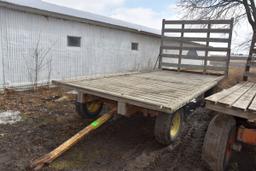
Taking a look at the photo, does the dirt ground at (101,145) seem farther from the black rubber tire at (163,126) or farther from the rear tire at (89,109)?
the black rubber tire at (163,126)

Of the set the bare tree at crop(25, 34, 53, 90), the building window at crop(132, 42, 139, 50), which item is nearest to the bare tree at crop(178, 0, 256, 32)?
the building window at crop(132, 42, 139, 50)

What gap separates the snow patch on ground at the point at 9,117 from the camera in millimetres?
3866

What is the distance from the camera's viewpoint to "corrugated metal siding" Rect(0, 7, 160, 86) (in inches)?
223

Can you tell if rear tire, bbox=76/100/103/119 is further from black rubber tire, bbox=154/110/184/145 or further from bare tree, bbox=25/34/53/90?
bare tree, bbox=25/34/53/90

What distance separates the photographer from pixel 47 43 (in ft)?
21.3

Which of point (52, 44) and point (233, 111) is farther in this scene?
point (52, 44)

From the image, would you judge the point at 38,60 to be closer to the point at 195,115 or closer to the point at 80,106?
the point at 80,106

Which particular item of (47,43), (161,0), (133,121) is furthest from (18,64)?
(161,0)

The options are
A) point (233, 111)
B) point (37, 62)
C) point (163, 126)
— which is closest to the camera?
point (233, 111)

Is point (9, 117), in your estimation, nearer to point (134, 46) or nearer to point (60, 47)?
point (60, 47)

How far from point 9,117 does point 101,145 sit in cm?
215

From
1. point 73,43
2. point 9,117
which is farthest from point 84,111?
point 73,43

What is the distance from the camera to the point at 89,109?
4.11 m

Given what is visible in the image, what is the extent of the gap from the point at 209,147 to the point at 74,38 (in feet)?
20.3
